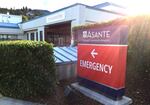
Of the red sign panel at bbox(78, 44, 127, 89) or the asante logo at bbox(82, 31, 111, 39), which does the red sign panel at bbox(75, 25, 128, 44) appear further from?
the red sign panel at bbox(78, 44, 127, 89)

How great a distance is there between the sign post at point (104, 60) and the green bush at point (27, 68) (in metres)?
0.96

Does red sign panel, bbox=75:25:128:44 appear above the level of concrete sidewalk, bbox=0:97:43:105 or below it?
above

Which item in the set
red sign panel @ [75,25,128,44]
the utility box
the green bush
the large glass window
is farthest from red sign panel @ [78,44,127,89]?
the large glass window

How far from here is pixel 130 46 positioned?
209 inches

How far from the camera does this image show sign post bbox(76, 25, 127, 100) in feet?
13.5

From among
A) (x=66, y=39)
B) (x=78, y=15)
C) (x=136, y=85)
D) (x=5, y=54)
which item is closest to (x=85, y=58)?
Answer: (x=136, y=85)

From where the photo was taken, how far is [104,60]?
14.5 ft

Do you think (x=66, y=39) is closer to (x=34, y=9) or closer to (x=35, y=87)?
(x=35, y=87)

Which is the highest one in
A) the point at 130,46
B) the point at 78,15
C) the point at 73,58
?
the point at 78,15

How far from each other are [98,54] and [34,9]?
6928cm

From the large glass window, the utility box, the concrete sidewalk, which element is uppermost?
the large glass window

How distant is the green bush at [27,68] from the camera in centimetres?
477

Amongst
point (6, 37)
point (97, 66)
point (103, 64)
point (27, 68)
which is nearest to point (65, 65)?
point (27, 68)

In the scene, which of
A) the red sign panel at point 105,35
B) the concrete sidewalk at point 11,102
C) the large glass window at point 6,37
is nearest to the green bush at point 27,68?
the concrete sidewalk at point 11,102
